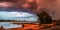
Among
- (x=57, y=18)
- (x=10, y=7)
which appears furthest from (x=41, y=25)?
(x=10, y=7)

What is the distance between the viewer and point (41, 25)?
1220 mm

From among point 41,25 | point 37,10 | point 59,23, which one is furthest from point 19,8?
point 59,23

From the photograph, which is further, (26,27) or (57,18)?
(57,18)

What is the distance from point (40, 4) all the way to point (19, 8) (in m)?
0.23

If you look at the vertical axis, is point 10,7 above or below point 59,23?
above

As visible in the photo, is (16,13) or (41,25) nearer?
(41,25)

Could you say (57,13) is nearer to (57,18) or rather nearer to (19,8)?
(57,18)

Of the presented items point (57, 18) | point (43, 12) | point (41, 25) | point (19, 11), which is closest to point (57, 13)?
point (57, 18)

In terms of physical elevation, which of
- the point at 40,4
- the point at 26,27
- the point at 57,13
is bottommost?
the point at 26,27

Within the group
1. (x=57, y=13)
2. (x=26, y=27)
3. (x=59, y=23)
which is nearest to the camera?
(x=26, y=27)

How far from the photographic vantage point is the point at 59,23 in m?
1.31

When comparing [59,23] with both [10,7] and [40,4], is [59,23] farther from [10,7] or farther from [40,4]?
[10,7]

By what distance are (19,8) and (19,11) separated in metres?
0.03

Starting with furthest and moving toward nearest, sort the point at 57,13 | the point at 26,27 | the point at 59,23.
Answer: the point at 57,13
the point at 59,23
the point at 26,27
